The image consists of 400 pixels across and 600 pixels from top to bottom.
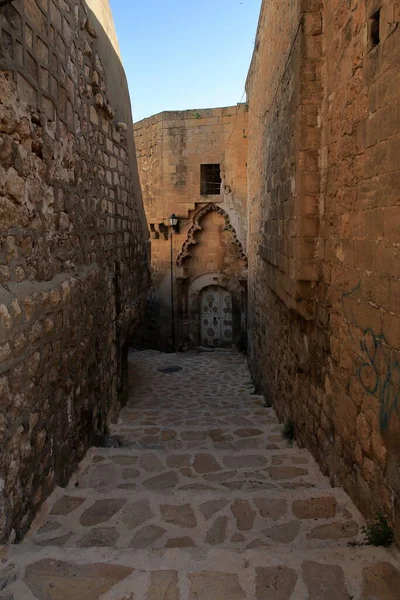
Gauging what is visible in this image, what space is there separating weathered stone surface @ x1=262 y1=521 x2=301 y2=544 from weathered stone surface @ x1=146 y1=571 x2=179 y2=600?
2.62 feet

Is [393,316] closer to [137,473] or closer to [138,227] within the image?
[137,473]

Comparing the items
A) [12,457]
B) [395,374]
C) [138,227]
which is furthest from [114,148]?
[395,374]

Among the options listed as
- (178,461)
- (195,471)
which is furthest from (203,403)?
(195,471)

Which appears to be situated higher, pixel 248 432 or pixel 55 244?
pixel 55 244

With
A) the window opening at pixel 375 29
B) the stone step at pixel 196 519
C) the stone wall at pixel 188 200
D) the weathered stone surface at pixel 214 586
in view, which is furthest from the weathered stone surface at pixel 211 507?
the stone wall at pixel 188 200

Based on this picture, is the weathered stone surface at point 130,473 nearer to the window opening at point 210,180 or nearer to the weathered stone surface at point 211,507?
the weathered stone surface at point 211,507

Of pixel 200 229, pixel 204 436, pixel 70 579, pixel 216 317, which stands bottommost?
pixel 216 317

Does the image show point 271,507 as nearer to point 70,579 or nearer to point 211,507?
point 211,507

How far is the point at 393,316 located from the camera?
222 cm

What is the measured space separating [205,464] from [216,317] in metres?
9.81

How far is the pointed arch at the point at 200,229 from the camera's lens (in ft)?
40.9

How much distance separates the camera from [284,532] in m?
2.68

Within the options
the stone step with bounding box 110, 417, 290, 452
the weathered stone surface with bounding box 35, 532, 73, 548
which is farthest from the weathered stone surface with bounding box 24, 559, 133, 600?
the stone step with bounding box 110, 417, 290, 452

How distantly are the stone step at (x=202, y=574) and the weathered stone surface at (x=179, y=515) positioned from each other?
0.56 metres
